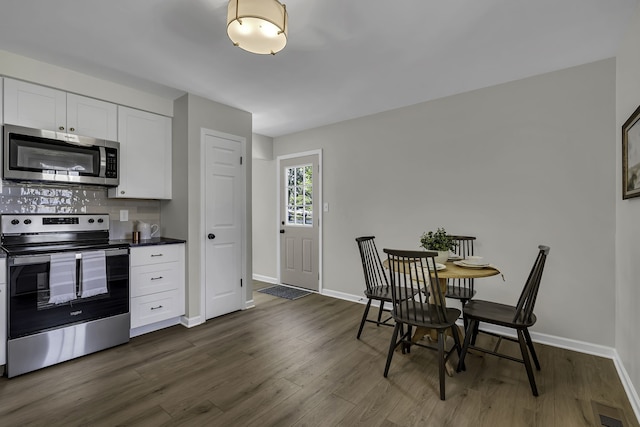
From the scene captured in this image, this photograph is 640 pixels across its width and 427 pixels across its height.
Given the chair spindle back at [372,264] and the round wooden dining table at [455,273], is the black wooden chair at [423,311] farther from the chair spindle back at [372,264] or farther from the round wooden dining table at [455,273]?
the chair spindle back at [372,264]

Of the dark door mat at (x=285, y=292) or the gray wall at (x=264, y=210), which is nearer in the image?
the dark door mat at (x=285, y=292)

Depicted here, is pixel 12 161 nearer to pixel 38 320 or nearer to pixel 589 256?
pixel 38 320

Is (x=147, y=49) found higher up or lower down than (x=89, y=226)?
higher up

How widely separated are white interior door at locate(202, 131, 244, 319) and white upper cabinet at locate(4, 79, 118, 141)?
91 centimetres

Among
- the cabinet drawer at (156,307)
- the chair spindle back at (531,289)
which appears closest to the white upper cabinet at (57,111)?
the cabinet drawer at (156,307)

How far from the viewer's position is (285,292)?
15.0 feet

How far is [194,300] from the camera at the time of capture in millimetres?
3309

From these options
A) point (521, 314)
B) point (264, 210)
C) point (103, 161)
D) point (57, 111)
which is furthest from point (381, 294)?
point (57, 111)

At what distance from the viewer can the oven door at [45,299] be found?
7.38 feet

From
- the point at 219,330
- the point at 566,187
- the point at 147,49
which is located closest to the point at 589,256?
the point at 566,187

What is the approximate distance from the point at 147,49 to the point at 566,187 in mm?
3715

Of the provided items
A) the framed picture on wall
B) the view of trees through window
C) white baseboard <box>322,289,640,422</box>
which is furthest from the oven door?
the framed picture on wall

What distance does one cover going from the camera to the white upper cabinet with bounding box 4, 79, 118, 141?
2477 millimetres

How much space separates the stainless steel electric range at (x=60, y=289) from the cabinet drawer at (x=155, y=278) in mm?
115
